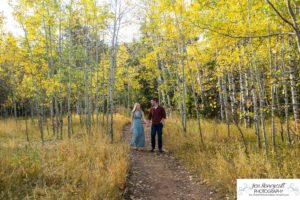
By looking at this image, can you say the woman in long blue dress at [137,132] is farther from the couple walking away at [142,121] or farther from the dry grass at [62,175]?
the dry grass at [62,175]

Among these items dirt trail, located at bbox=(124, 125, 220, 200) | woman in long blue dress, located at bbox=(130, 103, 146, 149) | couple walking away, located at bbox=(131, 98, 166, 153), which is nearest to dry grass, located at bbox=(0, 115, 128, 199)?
dirt trail, located at bbox=(124, 125, 220, 200)

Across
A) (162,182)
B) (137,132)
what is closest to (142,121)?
(137,132)

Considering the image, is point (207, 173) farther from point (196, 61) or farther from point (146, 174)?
point (196, 61)

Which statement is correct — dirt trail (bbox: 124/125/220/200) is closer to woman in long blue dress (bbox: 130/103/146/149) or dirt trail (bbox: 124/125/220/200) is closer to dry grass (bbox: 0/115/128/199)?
dry grass (bbox: 0/115/128/199)

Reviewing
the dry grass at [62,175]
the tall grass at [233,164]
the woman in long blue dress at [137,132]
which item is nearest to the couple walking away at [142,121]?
the woman in long blue dress at [137,132]

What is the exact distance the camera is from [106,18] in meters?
10.2

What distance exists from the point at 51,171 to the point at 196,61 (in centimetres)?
689

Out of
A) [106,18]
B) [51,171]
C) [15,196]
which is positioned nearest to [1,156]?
[51,171]

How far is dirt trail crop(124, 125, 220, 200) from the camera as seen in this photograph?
483 centimetres

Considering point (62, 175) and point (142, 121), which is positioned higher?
point (142, 121)

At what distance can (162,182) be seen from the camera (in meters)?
5.57

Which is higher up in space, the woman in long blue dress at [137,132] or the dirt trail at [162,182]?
the woman in long blue dress at [137,132]

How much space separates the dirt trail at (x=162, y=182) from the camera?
190 inches

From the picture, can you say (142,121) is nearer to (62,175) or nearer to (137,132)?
(137,132)
